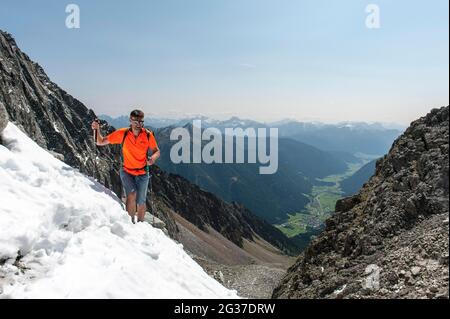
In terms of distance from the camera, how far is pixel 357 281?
1179cm

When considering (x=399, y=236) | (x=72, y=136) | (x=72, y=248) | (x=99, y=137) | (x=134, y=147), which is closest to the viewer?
(x=72, y=248)

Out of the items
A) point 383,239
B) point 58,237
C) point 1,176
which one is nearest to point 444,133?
point 383,239

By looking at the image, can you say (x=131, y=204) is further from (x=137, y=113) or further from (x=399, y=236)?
(x=399, y=236)

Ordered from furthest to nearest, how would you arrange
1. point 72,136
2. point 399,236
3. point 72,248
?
point 72,136
point 399,236
point 72,248

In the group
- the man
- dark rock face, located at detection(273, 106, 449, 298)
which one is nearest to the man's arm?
the man

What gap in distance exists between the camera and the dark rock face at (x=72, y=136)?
77.9m

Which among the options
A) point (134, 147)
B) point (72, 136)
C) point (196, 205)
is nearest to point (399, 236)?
point (134, 147)

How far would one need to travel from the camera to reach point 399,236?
13.9m

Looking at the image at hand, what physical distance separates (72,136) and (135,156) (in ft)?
334

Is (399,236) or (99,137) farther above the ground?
(99,137)

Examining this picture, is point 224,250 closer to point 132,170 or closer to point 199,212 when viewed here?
point 199,212

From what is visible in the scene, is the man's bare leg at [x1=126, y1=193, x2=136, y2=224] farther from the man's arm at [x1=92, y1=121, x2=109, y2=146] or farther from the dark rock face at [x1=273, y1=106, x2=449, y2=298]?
the dark rock face at [x1=273, y1=106, x2=449, y2=298]
